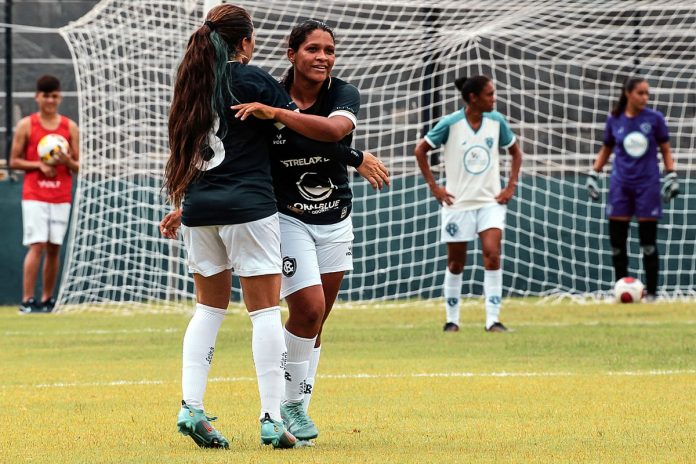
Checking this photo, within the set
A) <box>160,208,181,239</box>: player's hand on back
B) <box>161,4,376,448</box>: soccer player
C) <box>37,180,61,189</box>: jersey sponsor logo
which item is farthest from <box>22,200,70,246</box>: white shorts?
<box>161,4,376,448</box>: soccer player

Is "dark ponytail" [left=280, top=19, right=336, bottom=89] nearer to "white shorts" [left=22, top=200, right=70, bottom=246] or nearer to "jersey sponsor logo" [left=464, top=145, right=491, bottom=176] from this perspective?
"jersey sponsor logo" [left=464, top=145, right=491, bottom=176]

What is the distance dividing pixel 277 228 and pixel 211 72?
65 cm

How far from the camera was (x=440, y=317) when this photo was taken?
1337cm

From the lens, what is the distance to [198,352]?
564 centimetres

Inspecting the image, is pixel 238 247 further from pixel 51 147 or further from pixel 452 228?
pixel 51 147

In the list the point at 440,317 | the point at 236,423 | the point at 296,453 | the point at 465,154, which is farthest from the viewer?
the point at 440,317

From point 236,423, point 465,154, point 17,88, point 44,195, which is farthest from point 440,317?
point 236,423

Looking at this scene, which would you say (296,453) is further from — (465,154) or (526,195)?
(526,195)

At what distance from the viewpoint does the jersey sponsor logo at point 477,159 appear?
11.9 meters

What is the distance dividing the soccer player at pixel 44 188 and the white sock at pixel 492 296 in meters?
5.06

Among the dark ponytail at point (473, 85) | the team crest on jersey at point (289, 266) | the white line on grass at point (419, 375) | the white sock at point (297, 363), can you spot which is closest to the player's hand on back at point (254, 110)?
the team crest on jersey at point (289, 266)

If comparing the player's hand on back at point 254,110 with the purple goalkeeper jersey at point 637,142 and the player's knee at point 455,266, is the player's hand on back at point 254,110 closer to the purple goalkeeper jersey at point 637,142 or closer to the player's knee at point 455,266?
the player's knee at point 455,266

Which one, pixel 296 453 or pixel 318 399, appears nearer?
pixel 296 453

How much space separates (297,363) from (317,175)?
772 millimetres
